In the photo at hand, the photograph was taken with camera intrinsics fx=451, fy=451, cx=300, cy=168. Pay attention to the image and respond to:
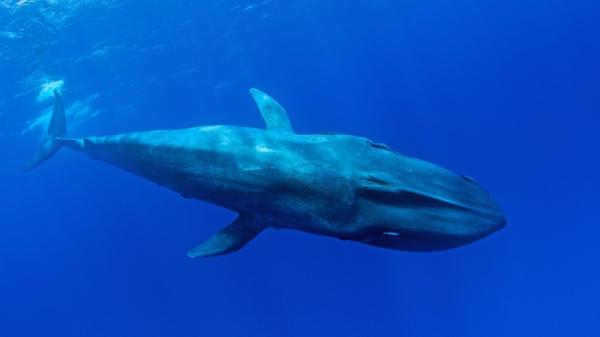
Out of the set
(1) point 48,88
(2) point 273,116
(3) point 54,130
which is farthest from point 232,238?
(1) point 48,88

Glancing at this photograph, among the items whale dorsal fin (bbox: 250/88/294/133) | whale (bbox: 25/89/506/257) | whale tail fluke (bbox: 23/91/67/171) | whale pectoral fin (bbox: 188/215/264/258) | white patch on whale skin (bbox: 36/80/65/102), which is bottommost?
whale pectoral fin (bbox: 188/215/264/258)

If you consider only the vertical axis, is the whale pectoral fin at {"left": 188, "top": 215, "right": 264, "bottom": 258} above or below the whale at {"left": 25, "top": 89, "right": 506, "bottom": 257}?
below

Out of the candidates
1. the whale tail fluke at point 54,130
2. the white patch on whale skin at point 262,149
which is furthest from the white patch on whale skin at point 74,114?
the white patch on whale skin at point 262,149

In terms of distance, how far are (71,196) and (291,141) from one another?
52187mm

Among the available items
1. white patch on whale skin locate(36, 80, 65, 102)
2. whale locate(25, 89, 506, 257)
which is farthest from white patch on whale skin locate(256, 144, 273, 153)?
white patch on whale skin locate(36, 80, 65, 102)

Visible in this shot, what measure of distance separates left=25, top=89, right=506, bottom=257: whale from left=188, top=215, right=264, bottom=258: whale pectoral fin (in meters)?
0.01

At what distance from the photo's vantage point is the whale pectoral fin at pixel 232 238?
6.11m

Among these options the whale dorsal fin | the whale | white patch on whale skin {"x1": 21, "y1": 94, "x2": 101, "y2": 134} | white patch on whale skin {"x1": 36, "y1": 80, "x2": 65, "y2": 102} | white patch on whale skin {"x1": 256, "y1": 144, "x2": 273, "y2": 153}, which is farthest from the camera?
white patch on whale skin {"x1": 21, "y1": 94, "x2": 101, "y2": 134}

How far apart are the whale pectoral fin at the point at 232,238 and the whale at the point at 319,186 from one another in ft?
0.05

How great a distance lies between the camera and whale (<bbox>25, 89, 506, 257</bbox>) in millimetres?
4273

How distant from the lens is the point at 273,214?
5578 millimetres

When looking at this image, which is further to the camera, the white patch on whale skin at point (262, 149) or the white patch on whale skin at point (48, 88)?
the white patch on whale skin at point (48, 88)

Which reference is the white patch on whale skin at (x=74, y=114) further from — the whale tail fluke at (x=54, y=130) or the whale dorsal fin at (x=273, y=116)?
the whale dorsal fin at (x=273, y=116)

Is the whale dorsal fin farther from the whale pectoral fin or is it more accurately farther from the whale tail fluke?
the whale tail fluke
